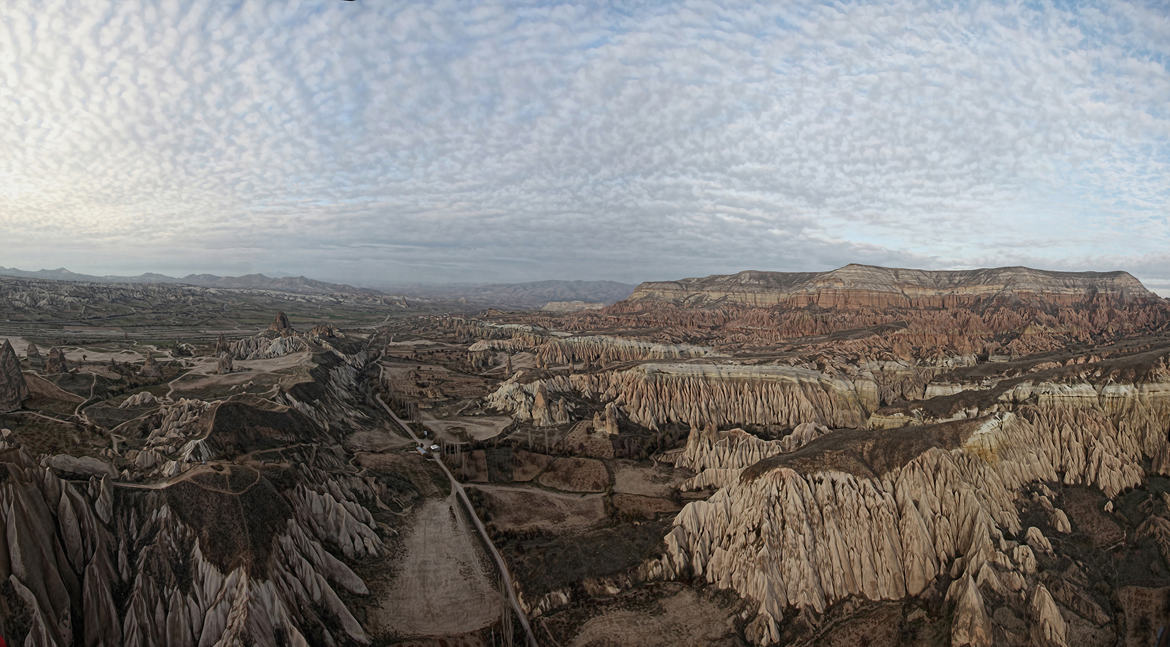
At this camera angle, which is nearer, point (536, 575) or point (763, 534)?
point (763, 534)

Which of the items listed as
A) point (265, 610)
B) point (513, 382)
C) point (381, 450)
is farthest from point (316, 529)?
point (513, 382)

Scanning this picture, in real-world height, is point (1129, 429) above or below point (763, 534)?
above

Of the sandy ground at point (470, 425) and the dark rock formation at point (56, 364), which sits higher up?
the dark rock formation at point (56, 364)

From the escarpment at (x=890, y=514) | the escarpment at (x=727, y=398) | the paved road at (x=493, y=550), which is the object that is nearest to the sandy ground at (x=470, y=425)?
the escarpment at (x=727, y=398)

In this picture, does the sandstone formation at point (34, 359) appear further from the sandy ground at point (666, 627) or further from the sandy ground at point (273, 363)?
the sandy ground at point (666, 627)

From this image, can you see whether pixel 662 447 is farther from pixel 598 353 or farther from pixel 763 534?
pixel 598 353

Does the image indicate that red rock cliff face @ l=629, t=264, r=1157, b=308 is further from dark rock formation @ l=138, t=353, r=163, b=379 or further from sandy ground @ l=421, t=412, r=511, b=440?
dark rock formation @ l=138, t=353, r=163, b=379

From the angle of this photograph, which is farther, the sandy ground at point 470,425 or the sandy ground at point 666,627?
the sandy ground at point 470,425
